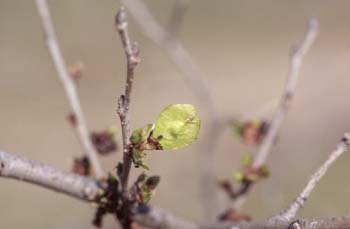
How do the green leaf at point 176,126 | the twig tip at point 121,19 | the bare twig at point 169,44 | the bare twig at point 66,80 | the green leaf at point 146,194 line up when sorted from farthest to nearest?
the bare twig at point 169,44
the bare twig at point 66,80
the green leaf at point 146,194
the green leaf at point 176,126
the twig tip at point 121,19

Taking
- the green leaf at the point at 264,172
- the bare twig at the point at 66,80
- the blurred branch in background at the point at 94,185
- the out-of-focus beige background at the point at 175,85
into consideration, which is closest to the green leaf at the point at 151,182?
the blurred branch in background at the point at 94,185

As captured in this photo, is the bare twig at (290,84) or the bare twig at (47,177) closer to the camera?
the bare twig at (47,177)

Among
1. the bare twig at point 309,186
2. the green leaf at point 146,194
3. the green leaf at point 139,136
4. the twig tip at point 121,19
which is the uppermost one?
the twig tip at point 121,19

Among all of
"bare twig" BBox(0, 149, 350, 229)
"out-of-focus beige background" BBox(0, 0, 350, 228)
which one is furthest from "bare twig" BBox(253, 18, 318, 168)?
"out-of-focus beige background" BBox(0, 0, 350, 228)

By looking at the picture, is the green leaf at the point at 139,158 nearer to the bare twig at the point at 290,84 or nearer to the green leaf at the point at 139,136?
the green leaf at the point at 139,136

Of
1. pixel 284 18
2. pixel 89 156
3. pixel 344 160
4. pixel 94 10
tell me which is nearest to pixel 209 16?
pixel 284 18

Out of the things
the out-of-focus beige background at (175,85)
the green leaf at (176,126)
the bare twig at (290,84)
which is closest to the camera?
the green leaf at (176,126)

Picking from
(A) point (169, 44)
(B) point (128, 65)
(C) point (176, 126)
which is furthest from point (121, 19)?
(A) point (169, 44)
